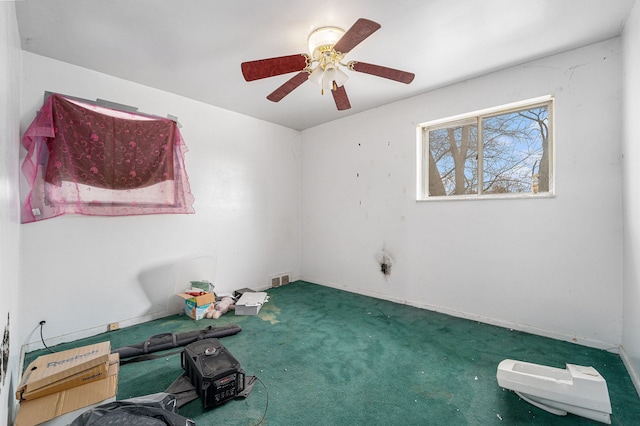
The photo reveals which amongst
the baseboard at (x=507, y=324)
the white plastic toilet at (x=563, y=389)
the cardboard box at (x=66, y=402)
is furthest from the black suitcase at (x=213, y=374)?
the baseboard at (x=507, y=324)

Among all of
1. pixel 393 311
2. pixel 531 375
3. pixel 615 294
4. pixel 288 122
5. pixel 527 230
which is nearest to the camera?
pixel 531 375

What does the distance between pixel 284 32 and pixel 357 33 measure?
0.77m

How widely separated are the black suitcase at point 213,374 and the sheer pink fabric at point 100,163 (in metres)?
1.71

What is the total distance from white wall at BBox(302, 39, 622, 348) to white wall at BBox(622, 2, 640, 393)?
0.45 ft

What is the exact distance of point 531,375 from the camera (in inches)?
62.7

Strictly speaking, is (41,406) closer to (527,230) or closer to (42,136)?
(42,136)

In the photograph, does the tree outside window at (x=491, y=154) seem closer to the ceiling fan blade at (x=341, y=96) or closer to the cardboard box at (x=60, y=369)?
the ceiling fan blade at (x=341, y=96)

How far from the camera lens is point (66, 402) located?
1375 mm

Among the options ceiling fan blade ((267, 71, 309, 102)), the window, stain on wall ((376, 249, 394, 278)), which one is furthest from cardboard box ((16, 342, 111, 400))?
the window

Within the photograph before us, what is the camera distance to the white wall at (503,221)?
219 centimetres

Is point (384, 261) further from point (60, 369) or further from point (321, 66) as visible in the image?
point (60, 369)

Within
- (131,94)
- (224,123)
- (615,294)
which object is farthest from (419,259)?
(131,94)

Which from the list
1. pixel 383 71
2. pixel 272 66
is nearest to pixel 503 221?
pixel 383 71

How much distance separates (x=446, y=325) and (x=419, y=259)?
759 mm
